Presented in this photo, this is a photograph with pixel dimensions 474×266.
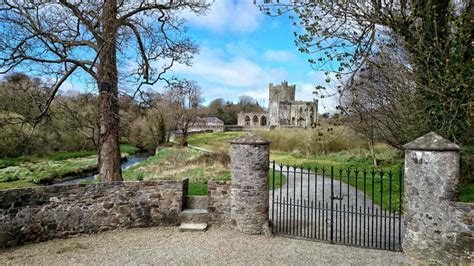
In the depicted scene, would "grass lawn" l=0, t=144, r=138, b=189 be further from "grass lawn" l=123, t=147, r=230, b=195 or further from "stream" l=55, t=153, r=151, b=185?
"grass lawn" l=123, t=147, r=230, b=195

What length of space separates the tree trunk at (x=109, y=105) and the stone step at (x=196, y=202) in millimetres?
2682

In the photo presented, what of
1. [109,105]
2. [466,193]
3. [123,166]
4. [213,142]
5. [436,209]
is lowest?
[123,166]

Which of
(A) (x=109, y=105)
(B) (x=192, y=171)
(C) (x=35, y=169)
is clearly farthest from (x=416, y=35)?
(C) (x=35, y=169)

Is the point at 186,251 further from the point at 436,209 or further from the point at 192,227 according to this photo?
the point at 436,209

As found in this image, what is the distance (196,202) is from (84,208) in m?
2.82

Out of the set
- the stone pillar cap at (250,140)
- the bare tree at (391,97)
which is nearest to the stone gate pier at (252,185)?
the stone pillar cap at (250,140)

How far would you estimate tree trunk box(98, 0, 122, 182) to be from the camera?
9406mm

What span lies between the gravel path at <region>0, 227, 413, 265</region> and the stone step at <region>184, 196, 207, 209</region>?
1069mm

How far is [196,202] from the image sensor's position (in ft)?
28.5

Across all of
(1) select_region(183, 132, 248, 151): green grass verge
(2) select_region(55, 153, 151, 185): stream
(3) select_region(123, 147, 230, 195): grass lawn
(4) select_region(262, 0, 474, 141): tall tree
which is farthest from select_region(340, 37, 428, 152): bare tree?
(1) select_region(183, 132, 248, 151): green grass verge

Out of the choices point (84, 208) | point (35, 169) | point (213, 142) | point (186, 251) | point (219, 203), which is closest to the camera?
point (186, 251)

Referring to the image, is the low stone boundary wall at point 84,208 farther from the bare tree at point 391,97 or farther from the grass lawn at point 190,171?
the bare tree at point 391,97

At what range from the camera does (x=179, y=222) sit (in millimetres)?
8266

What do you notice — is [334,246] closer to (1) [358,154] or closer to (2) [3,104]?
(2) [3,104]
